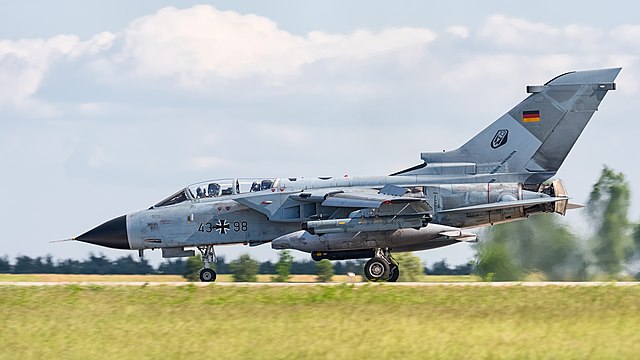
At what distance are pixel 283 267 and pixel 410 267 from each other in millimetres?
4275

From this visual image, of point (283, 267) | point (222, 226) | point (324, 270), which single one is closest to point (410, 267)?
point (324, 270)

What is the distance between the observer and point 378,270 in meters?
26.2

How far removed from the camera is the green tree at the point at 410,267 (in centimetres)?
3125

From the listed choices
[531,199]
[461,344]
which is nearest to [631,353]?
[461,344]

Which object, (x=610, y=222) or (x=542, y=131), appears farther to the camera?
(x=610, y=222)

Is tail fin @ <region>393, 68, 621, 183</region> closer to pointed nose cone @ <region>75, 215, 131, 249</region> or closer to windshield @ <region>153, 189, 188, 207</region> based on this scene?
windshield @ <region>153, 189, 188, 207</region>

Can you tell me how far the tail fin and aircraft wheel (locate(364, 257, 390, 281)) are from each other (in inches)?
92.1

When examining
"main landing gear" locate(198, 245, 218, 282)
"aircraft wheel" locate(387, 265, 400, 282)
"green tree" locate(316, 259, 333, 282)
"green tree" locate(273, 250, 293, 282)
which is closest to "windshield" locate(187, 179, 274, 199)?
"main landing gear" locate(198, 245, 218, 282)

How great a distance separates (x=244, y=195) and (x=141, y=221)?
8.26ft

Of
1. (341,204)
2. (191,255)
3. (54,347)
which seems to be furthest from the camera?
(191,255)

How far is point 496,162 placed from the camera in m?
27.0

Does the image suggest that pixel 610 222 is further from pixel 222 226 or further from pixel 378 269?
pixel 222 226

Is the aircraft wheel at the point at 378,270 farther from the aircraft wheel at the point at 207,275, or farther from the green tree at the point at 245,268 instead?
the green tree at the point at 245,268

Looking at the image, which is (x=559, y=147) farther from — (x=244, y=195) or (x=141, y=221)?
(x=141, y=221)
